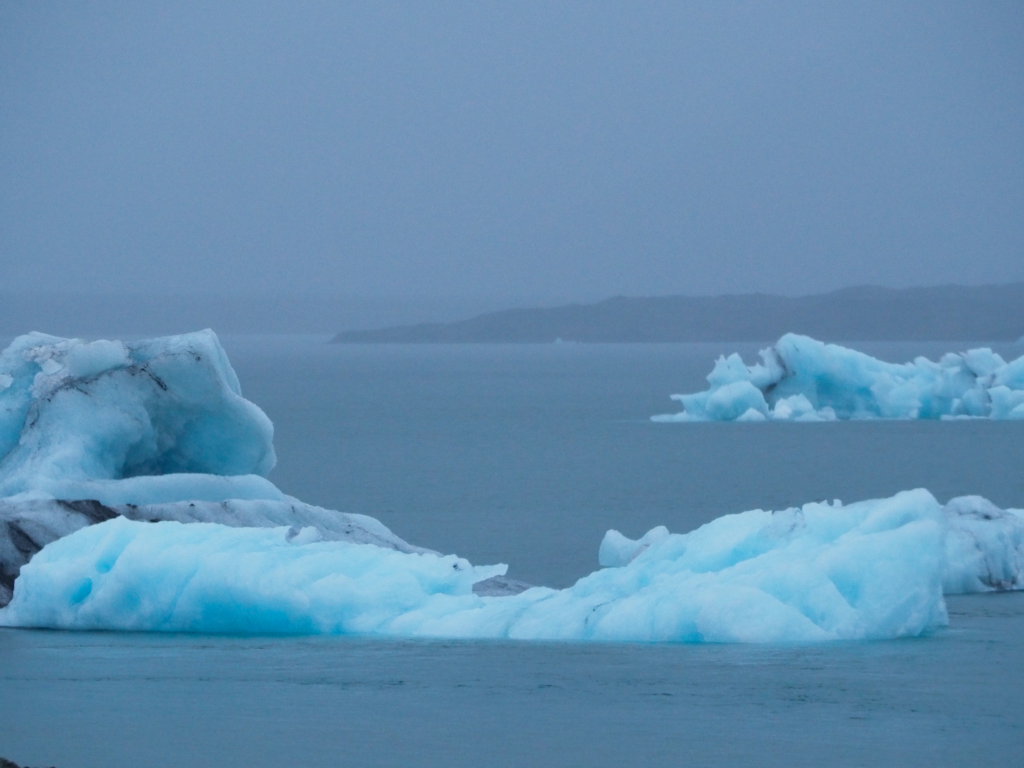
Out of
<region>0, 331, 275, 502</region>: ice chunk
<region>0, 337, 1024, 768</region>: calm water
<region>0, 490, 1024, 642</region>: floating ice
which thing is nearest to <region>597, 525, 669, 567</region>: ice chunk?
<region>0, 337, 1024, 768</region>: calm water

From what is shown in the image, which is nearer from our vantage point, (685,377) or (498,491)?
(498,491)

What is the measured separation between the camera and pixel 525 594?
1267 centimetres

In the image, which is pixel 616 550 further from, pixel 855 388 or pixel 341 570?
pixel 855 388

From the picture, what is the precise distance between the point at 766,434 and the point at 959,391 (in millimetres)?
5687

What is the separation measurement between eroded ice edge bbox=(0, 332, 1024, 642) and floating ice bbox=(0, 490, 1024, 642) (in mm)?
14

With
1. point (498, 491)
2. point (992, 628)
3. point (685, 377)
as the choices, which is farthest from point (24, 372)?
point (685, 377)

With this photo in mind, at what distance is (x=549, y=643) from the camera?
1172cm

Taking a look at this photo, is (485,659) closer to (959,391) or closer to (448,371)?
(959,391)

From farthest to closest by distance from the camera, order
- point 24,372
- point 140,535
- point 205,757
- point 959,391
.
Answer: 1. point 959,391
2. point 24,372
3. point 140,535
4. point 205,757

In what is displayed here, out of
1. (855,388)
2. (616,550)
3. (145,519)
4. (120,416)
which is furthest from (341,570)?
(855,388)

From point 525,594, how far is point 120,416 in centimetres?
441

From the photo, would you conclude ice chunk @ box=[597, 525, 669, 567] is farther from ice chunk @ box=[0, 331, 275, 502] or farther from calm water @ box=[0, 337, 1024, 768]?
ice chunk @ box=[0, 331, 275, 502]

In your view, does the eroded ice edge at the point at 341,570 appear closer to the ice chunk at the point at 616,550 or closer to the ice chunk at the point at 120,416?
the ice chunk at the point at 120,416

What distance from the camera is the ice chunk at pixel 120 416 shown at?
14.5 m
